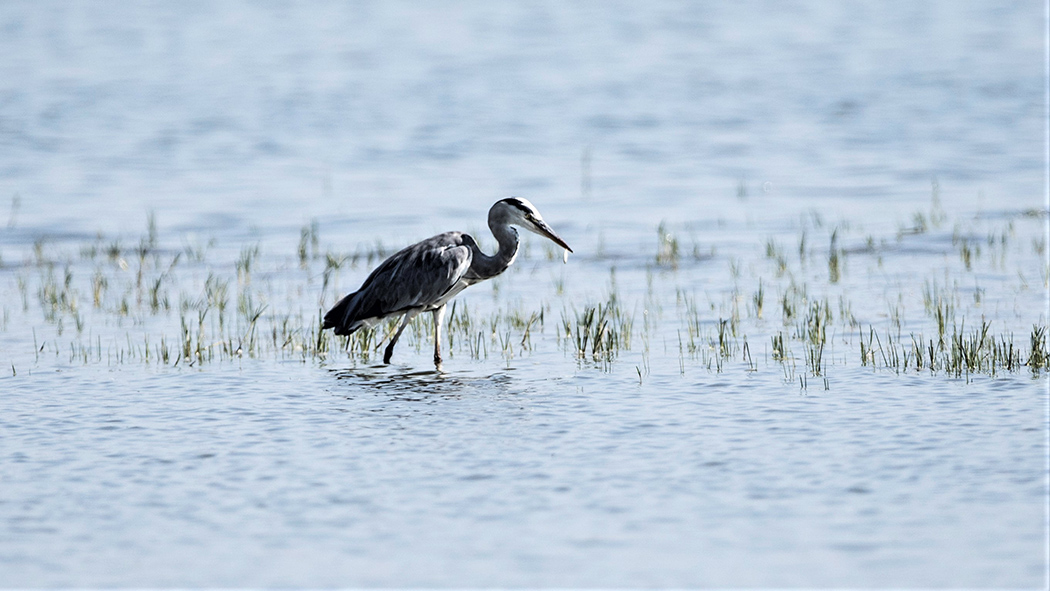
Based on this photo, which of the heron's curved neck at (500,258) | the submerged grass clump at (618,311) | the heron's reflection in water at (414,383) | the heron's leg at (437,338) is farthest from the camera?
the heron's curved neck at (500,258)

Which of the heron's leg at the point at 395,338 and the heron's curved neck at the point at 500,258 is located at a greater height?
the heron's curved neck at the point at 500,258

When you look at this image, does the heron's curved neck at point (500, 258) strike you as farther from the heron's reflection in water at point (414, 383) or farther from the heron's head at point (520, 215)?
the heron's reflection in water at point (414, 383)

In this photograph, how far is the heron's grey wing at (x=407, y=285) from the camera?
9.30 m

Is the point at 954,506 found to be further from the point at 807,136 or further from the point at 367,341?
the point at 807,136

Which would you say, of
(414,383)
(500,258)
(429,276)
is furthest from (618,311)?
(414,383)

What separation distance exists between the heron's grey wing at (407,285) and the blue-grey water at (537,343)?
386 millimetres

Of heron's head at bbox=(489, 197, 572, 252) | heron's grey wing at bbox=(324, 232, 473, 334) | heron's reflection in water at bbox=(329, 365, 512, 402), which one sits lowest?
heron's reflection in water at bbox=(329, 365, 512, 402)

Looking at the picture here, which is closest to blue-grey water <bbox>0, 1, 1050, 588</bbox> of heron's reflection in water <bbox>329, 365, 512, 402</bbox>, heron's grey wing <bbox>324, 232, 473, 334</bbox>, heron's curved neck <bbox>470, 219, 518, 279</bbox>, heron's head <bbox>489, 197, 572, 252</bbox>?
heron's reflection in water <bbox>329, 365, 512, 402</bbox>

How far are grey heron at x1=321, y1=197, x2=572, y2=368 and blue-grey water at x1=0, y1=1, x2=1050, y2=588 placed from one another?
350 millimetres

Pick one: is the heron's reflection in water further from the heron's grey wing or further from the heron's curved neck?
the heron's curved neck

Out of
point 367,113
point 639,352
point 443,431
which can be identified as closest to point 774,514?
point 443,431

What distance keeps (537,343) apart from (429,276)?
1055 mm

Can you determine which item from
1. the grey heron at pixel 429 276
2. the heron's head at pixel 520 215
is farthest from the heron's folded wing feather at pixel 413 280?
the heron's head at pixel 520 215

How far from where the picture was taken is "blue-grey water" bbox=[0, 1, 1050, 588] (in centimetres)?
544
